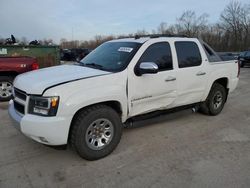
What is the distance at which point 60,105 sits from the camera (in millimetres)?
3172

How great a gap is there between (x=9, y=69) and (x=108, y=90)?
4.89m

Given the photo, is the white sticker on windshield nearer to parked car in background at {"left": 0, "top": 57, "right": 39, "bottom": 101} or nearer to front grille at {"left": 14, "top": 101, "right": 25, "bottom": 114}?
front grille at {"left": 14, "top": 101, "right": 25, "bottom": 114}

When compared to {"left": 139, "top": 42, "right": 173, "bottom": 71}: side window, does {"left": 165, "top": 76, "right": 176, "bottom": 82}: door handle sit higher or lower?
lower

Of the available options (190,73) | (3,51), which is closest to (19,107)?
(190,73)

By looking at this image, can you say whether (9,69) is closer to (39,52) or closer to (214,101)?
(39,52)

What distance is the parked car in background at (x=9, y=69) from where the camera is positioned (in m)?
7.24

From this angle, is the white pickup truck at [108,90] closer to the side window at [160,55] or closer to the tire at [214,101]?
the side window at [160,55]

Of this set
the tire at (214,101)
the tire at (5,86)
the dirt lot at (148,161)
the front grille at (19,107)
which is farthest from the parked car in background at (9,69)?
the tire at (214,101)

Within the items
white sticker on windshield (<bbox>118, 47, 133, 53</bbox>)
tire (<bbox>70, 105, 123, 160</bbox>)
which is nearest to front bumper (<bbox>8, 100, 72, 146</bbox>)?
tire (<bbox>70, 105, 123, 160</bbox>)

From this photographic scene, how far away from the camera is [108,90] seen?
11.7 feet

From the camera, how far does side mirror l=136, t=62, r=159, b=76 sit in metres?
3.75

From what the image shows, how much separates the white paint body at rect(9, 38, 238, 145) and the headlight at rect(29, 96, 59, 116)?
0.19 ft

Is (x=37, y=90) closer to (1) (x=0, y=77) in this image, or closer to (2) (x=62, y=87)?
(2) (x=62, y=87)

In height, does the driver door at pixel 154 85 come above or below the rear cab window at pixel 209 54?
below
